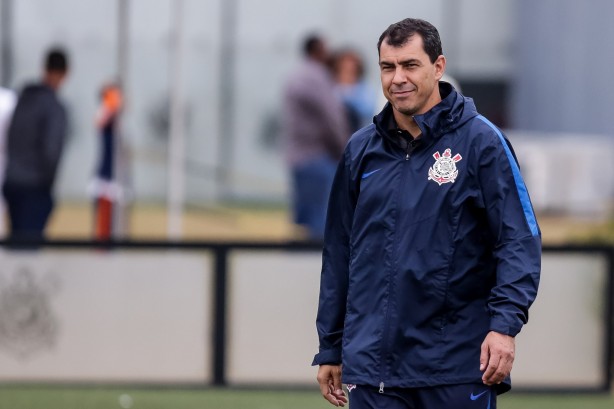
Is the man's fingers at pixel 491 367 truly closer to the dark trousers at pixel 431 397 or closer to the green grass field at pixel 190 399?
the dark trousers at pixel 431 397

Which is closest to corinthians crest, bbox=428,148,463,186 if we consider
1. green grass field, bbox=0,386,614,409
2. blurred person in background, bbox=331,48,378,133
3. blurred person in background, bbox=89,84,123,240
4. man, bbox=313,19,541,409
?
man, bbox=313,19,541,409

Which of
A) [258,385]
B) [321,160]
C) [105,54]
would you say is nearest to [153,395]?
[258,385]

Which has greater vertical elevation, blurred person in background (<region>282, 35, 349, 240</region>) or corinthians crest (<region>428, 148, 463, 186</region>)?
corinthians crest (<region>428, 148, 463, 186</region>)

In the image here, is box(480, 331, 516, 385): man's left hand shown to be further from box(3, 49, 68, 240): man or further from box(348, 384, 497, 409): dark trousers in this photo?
box(3, 49, 68, 240): man

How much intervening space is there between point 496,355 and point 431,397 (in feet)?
1.01

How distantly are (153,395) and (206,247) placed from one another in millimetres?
982

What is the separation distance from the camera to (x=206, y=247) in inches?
352

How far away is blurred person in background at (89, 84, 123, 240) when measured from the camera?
13.5m

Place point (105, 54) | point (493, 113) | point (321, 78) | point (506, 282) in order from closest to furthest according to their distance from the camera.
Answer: point (506, 282), point (321, 78), point (105, 54), point (493, 113)

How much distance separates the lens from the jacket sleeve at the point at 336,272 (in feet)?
15.1

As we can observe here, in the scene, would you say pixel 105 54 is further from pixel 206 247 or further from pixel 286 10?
pixel 206 247

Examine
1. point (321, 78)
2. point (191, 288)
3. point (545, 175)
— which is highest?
point (321, 78)

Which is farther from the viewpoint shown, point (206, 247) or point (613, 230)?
point (613, 230)

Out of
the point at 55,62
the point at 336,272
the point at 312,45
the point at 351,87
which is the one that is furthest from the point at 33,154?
the point at 336,272
